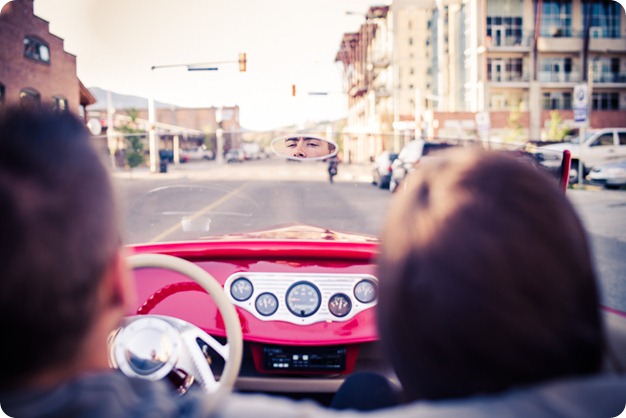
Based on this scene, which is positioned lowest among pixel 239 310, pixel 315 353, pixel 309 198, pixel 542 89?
pixel 315 353

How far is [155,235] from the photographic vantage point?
279 cm

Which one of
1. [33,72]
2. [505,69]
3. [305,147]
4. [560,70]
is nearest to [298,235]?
[305,147]

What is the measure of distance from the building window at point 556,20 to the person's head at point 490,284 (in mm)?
57979

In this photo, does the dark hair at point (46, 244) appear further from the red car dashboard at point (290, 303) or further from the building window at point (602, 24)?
the building window at point (602, 24)

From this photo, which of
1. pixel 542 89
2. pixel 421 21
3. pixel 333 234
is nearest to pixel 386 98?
pixel 421 21

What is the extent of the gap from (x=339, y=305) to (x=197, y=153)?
39.1 inches

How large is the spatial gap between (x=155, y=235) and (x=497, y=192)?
218 centimetres

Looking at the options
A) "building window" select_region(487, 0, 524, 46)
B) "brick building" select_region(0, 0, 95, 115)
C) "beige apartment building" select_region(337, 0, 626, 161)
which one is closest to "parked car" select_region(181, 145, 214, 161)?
"brick building" select_region(0, 0, 95, 115)

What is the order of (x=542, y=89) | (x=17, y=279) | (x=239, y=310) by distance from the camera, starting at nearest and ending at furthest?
1. (x=17, y=279)
2. (x=239, y=310)
3. (x=542, y=89)

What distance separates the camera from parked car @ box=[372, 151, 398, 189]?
8.07 feet

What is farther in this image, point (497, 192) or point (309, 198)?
point (309, 198)

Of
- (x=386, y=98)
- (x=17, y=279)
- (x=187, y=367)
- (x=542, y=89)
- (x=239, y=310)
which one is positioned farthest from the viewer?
(x=386, y=98)

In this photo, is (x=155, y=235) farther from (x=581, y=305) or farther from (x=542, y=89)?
(x=542, y=89)

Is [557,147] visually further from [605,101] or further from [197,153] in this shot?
[605,101]
